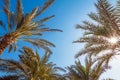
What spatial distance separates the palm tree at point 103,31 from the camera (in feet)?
50.7

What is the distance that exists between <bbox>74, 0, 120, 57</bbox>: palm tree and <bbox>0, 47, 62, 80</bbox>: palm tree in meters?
4.28

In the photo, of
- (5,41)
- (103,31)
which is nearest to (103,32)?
(103,31)

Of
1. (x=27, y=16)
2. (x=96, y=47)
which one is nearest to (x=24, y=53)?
(x=27, y=16)

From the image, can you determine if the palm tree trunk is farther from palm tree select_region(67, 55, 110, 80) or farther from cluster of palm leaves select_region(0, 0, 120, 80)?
palm tree select_region(67, 55, 110, 80)

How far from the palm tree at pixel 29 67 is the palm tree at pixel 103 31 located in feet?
14.1

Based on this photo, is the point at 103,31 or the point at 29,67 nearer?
the point at 103,31

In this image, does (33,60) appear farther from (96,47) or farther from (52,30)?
(96,47)

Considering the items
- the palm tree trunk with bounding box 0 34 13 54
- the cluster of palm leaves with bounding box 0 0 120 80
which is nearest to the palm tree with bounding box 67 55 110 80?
the cluster of palm leaves with bounding box 0 0 120 80

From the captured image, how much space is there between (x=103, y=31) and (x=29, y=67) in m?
7.43

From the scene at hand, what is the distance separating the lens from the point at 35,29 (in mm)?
19938

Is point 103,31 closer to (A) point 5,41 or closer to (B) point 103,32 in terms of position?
(B) point 103,32

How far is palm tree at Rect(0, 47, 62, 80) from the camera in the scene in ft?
67.1

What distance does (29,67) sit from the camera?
2164cm

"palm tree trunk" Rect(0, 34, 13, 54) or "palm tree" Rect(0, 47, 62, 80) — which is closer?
"palm tree trunk" Rect(0, 34, 13, 54)
